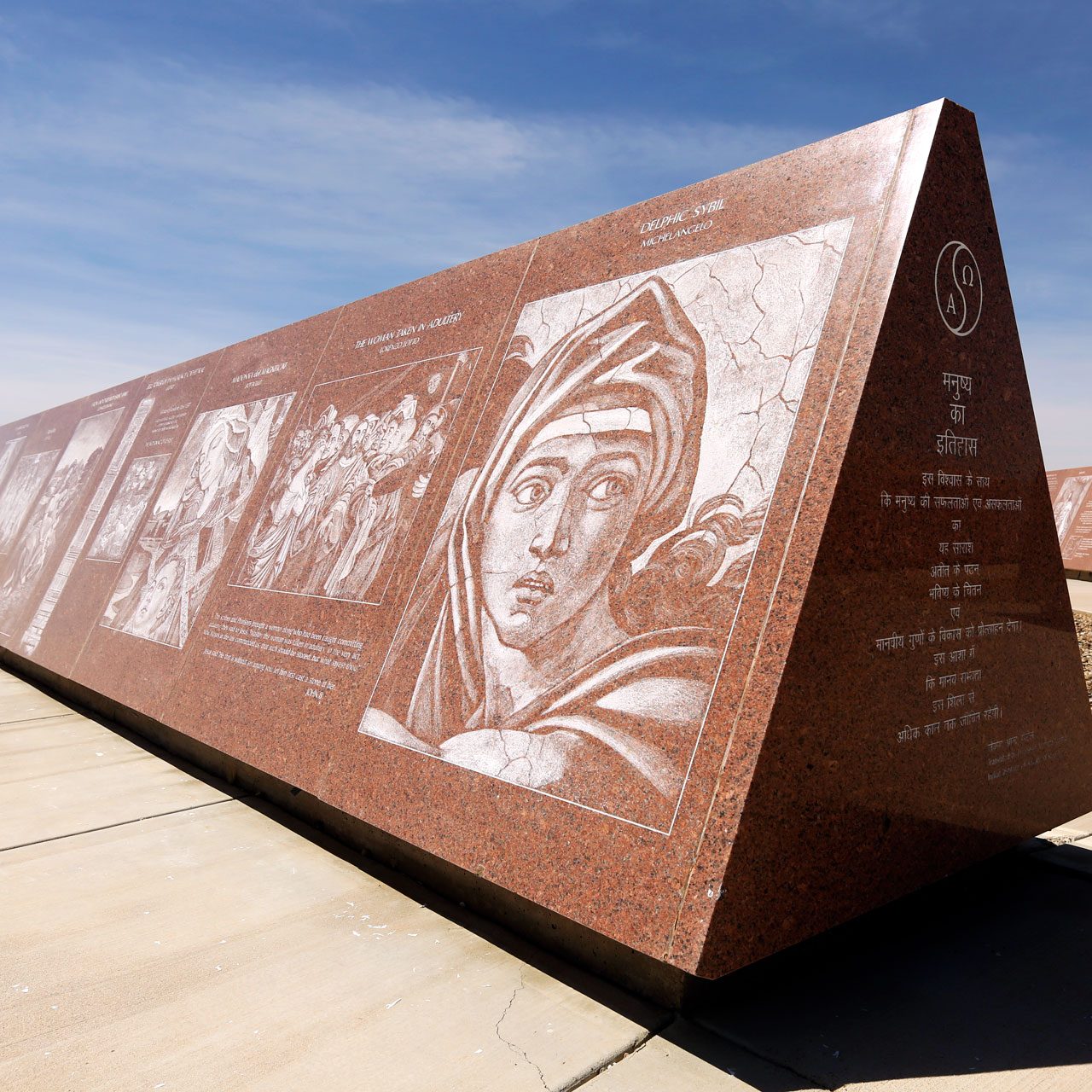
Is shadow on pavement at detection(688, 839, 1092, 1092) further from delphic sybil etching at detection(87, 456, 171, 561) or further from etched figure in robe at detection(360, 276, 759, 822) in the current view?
delphic sybil etching at detection(87, 456, 171, 561)

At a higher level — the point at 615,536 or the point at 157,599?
the point at 615,536

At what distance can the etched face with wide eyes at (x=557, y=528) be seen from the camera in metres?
2.75

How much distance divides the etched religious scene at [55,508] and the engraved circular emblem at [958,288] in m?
6.00

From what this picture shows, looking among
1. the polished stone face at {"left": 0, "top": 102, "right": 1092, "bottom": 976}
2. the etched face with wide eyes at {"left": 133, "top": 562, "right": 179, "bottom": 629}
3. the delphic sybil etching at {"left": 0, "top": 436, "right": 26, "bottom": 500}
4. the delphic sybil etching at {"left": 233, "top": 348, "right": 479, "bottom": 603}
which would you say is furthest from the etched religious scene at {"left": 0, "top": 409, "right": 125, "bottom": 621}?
the polished stone face at {"left": 0, "top": 102, "right": 1092, "bottom": 976}

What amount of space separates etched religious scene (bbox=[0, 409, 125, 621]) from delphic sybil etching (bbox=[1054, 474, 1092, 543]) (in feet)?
48.0

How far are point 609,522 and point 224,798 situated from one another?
2157mm

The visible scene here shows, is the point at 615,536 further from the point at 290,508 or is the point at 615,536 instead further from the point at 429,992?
the point at 290,508

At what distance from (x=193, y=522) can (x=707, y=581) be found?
3.52 m

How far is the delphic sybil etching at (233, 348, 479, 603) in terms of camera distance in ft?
11.9

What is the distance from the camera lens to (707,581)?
241 centimetres

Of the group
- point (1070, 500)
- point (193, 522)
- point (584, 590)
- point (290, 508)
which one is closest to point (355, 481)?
point (290, 508)

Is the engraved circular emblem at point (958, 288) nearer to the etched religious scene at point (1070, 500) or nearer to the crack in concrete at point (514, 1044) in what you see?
the crack in concrete at point (514, 1044)

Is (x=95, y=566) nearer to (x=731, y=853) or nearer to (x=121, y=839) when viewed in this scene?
(x=121, y=839)

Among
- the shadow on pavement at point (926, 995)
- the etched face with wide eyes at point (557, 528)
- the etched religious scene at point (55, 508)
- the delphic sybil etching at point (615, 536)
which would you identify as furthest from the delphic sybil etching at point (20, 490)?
the shadow on pavement at point (926, 995)
